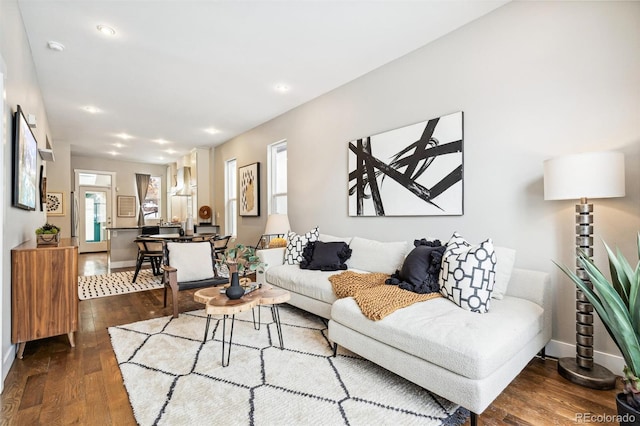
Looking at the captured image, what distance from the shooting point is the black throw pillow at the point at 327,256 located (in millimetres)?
3400

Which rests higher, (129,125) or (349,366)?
(129,125)

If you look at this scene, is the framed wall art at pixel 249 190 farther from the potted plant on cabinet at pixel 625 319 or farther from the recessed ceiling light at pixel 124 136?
the potted plant on cabinet at pixel 625 319

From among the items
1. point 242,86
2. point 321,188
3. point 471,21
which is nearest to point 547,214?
point 471,21

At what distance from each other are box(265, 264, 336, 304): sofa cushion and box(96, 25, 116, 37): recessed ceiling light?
2853 millimetres

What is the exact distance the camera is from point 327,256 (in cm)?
346

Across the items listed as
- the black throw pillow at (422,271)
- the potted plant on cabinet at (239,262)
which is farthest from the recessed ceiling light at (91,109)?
the black throw pillow at (422,271)

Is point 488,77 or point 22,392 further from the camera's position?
point 488,77

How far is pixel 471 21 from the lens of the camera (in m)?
2.75

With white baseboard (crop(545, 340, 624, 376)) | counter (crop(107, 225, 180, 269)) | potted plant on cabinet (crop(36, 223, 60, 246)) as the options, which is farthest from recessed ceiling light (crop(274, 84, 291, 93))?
counter (crop(107, 225, 180, 269))

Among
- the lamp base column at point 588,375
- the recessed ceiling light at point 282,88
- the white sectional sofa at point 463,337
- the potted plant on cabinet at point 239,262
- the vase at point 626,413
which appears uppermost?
the recessed ceiling light at point 282,88

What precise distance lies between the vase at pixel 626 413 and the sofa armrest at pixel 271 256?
10.2 feet

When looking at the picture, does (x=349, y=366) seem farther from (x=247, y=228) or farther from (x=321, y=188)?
(x=247, y=228)

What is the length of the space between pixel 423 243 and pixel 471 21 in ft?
6.68

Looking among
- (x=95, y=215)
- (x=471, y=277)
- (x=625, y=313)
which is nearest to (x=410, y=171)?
(x=471, y=277)
